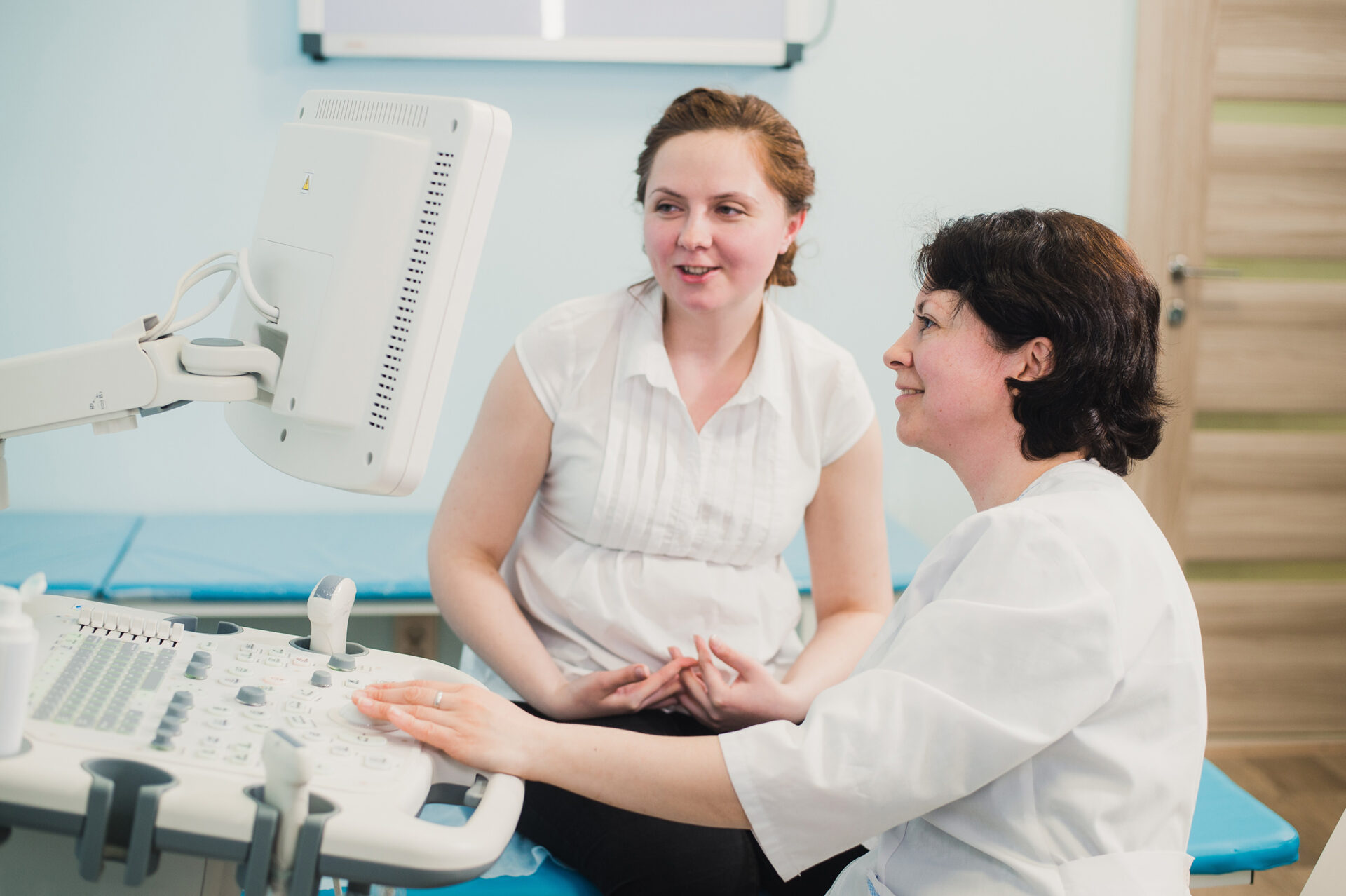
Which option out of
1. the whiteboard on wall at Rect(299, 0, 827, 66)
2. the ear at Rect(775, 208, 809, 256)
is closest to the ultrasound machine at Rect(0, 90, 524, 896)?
the ear at Rect(775, 208, 809, 256)

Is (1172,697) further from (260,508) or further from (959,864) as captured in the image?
(260,508)

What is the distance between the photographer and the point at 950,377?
1.06m

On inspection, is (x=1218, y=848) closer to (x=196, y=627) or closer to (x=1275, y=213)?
(x=196, y=627)

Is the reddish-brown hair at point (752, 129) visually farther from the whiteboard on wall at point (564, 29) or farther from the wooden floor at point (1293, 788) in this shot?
the wooden floor at point (1293, 788)

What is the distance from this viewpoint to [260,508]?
8.50 ft

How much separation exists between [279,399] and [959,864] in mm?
730

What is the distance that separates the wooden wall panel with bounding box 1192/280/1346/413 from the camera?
275 centimetres

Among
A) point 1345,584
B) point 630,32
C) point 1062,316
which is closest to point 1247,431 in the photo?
point 1345,584

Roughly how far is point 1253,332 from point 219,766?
2.76m

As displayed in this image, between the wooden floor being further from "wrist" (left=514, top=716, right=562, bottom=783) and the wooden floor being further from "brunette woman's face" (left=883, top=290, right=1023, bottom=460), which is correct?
"wrist" (left=514, top=716, right=562, bottom=783)

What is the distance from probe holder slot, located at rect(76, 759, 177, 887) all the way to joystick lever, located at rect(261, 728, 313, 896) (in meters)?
0.08

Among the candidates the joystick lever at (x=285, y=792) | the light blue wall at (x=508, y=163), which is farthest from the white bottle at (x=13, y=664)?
the light blue wall at (x=508, y=163)

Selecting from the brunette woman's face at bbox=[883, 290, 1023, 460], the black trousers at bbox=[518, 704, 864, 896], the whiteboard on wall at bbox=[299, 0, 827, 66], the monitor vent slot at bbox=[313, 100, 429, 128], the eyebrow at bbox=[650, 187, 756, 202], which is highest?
the whiteboard on wall at bbox=[299, 0, 827, 66]

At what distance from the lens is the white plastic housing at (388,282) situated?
2.92ft
